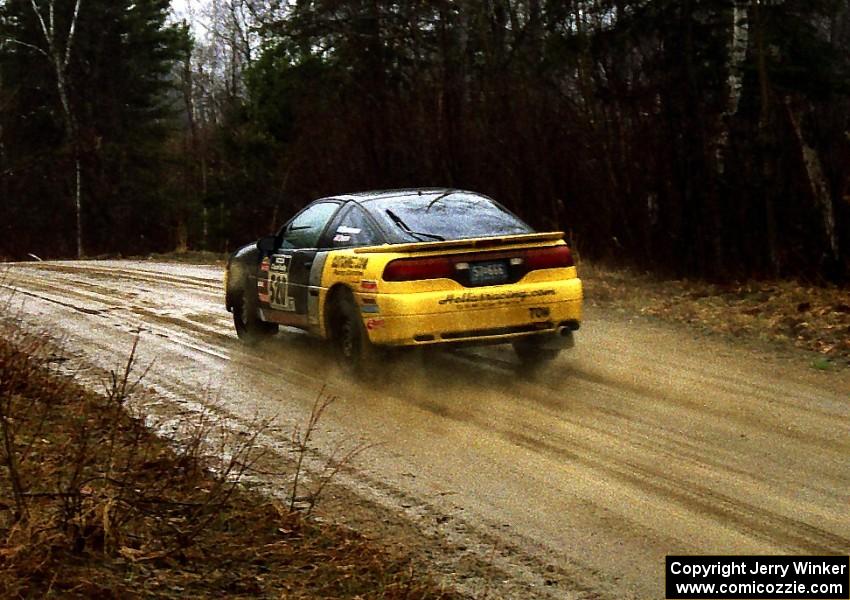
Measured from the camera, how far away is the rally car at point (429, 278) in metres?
8.73

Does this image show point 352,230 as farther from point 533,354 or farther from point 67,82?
point 67,82

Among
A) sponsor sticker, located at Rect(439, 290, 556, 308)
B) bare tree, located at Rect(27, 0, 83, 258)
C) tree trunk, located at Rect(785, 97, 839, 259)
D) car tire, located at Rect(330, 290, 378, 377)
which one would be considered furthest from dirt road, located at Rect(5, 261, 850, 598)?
bare tree, located at Rect(27, 0, 83, 258)

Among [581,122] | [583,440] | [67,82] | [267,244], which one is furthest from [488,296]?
[67,82]

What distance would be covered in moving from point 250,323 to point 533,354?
10.4 ft

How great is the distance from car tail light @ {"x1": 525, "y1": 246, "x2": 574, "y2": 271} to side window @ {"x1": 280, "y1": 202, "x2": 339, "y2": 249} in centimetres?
208

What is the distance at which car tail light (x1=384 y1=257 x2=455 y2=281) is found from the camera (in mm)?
8727

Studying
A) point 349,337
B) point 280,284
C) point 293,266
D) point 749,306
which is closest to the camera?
point 349,337

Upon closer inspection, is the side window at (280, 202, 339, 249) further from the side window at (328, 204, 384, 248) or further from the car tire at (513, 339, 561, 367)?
the car tire at (513, 339, 561, 367)

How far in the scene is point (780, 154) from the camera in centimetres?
1552

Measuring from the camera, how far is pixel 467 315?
8.76 meters

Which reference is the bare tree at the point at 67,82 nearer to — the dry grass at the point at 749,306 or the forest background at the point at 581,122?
the forest background at the point at 581,122

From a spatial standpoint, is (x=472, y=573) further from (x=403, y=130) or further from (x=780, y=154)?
(x=403, y=130)

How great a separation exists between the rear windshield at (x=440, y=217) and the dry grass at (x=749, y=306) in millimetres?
2957

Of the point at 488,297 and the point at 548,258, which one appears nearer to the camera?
the point at 488,297
